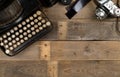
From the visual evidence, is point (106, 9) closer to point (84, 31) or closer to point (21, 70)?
point (84, 31)

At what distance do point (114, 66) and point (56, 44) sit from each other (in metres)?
0.30

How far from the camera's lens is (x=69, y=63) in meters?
1.79

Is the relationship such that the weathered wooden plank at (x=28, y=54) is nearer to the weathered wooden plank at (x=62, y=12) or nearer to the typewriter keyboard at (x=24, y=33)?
the typewriter keyboard at (x=24, y=33)

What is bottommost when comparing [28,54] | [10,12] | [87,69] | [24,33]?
[87,69]

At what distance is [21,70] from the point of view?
1783 mm

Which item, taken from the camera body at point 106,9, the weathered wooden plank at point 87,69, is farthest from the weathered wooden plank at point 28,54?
the camera body at point 106,9


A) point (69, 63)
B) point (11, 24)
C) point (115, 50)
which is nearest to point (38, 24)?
point (11, 24)

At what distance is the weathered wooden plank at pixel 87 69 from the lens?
5.86ft

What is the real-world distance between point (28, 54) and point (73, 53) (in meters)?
0.21

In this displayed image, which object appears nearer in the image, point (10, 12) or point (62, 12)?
point (10, 12)

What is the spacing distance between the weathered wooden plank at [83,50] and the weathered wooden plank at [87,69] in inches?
1.0

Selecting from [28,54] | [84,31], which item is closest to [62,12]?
[84,31]

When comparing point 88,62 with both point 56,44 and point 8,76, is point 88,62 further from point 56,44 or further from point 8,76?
point 8,76

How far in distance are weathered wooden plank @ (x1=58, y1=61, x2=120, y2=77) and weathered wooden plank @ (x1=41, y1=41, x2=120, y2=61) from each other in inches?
1.0
